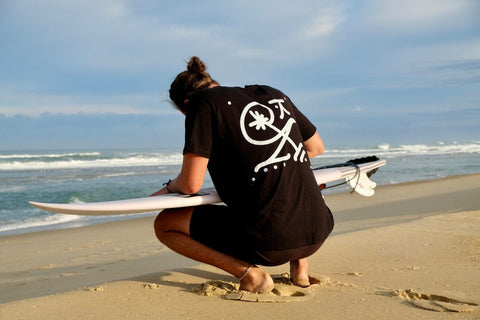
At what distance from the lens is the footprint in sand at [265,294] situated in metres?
2.30

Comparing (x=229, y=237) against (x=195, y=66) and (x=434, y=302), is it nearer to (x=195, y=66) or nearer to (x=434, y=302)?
(x=195, y=66)

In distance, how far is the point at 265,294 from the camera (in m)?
2.34

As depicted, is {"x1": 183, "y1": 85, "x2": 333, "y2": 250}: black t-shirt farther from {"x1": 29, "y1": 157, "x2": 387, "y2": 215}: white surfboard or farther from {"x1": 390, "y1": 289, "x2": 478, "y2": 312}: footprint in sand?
{"x1": 390, "y1": 289, "x2": 478, "y2": 312}: footprint in sand

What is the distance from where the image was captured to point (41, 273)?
4.04 metres

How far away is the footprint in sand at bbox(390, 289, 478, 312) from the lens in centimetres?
210

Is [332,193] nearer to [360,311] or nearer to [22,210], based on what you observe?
[22,210]

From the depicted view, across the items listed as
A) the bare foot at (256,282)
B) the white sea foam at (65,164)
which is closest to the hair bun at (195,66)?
the bare foot at (256,282)

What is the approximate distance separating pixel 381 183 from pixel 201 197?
9615 mm

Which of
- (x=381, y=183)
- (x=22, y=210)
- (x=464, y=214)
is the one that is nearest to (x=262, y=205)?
(x=464, y=214)

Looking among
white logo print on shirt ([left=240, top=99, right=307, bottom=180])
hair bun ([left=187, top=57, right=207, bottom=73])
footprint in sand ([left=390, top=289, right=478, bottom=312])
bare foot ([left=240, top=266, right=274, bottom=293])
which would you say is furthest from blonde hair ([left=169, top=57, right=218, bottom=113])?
footprint in sand ([left=390, top=289, right=478, bottom=312])

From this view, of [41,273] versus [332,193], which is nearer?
[41,273]

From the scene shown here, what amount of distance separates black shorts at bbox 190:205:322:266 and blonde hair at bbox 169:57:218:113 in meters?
0.59

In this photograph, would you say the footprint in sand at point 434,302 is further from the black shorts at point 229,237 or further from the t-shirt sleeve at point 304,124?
the t-shirt sleeve at point 304,124

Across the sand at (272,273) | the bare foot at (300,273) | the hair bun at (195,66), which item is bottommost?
the sand at (272,273)
